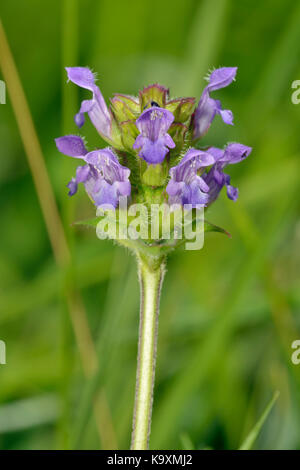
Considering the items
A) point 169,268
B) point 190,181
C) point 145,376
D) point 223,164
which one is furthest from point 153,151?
point 169,268

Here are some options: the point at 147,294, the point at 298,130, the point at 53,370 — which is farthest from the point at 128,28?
the point at 147,294

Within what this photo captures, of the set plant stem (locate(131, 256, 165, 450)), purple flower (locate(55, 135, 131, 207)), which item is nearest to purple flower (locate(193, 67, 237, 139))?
purple flower (locate(55, 135, 131, 207))

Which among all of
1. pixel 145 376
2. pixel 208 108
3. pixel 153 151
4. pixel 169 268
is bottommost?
pixel 145 376

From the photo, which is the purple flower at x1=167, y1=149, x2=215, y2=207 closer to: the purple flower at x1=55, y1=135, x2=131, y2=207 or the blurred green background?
the purple flower at x1=55, y1=135, x2=131, y2=207

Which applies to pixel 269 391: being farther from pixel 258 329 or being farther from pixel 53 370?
pixel 53 370

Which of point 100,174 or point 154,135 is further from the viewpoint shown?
point 100,174

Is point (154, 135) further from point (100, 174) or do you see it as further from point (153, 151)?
point (100, 174)

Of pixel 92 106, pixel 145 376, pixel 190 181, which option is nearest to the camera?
pixel 145 376
